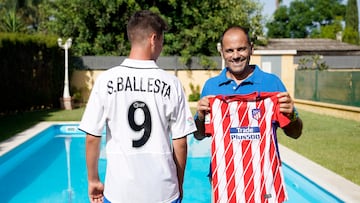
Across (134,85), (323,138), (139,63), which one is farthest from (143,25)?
(323,138)

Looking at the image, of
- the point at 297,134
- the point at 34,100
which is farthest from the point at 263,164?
the point at 34,100

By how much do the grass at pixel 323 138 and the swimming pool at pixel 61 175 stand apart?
0.61 m

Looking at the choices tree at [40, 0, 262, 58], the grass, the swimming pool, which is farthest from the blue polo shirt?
tree at [40, 0, 262, 58]

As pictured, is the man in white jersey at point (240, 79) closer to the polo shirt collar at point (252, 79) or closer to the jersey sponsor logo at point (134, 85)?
the polo shirt collar at point (252, 79)

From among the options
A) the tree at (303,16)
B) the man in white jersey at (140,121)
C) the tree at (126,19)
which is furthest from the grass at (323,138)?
the tree at (303,16)

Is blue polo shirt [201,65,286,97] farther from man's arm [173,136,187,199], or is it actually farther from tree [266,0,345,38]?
tree [266,0,345,38]

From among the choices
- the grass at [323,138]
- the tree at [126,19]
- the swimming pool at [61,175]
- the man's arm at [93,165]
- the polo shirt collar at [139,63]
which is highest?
the tree at [126,19]

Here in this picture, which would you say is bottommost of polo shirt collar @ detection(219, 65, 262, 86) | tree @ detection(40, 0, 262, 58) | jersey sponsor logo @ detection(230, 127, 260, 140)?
jersey sponsor logo @ detection(230, 127, 260, 140)

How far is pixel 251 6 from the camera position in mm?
23219

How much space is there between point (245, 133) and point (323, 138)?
722 cm

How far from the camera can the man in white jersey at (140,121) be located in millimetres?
2195

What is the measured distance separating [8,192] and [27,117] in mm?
6940

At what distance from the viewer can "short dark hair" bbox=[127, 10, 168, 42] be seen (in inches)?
89.3

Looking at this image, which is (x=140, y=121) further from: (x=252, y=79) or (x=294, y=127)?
(x=294, y=127)
